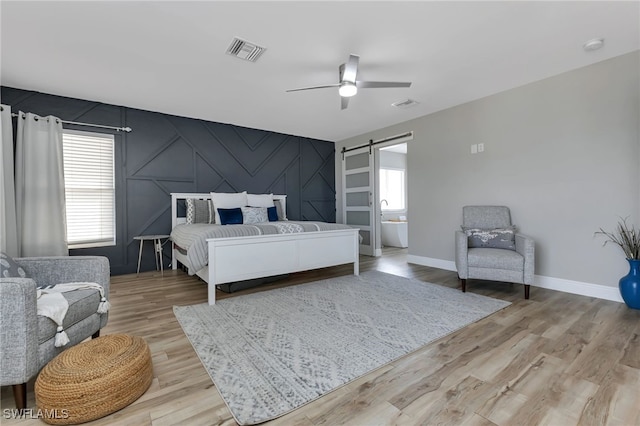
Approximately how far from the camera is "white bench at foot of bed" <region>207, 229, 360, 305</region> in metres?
2.86

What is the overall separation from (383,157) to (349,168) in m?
1.88

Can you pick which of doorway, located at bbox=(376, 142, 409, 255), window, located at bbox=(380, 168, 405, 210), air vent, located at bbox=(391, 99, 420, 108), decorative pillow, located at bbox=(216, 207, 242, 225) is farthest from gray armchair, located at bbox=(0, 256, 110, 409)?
window, located at bbox=(380, 168, 405, 210)

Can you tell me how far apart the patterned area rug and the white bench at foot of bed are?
0.87 ft

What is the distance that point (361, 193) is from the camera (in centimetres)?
593

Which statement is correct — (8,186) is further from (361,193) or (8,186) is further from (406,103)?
(361,193)

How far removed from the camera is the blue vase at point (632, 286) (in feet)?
8.23

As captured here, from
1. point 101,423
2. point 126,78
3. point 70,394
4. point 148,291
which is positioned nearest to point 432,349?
point 101,423

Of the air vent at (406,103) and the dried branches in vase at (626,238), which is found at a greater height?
the air vent at (406,103)

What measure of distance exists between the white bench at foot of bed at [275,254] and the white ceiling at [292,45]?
187 centimetres

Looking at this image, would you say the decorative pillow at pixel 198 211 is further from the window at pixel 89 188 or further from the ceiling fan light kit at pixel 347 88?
the ceiling fan light kit at pixel 347 88

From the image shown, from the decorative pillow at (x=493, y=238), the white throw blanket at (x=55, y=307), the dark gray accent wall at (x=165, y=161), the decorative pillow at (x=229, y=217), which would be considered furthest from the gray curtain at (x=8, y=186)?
the decorative pillow at (x=493, y=238)

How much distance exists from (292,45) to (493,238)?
3.09m

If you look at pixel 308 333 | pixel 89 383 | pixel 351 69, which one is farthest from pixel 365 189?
pixel 89 383

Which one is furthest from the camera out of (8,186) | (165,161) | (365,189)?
(365,189)
